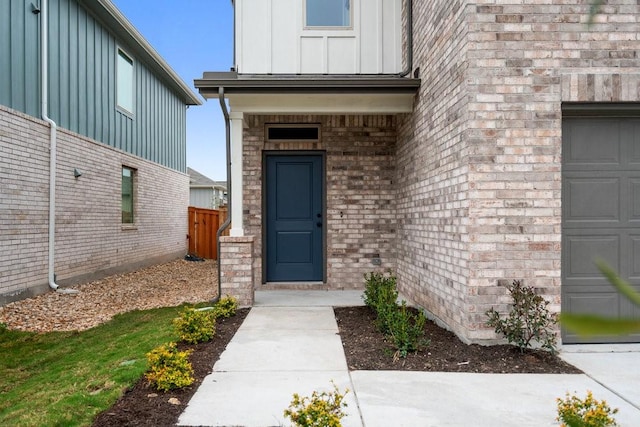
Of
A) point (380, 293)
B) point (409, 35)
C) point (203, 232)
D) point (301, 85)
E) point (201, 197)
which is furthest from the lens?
point (201, 197)

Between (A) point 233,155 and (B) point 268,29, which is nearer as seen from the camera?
(A) point 233,155

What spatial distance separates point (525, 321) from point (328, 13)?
5.53m

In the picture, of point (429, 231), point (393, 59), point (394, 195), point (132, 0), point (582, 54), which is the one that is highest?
point (132, 0)

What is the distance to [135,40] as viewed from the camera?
12.2 meters

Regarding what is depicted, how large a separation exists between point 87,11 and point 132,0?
38.7ft

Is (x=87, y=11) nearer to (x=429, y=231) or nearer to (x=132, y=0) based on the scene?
(x=429, y=231)

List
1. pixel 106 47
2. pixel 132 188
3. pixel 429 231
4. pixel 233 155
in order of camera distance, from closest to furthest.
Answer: pixel 429 231, pixel 233 155, pixel 106 47, pixel 132 188

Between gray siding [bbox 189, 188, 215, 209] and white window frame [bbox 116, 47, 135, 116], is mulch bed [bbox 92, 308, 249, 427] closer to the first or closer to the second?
white window frame [bbox 116, 47, 135, 116]

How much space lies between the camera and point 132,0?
2062 centimetres

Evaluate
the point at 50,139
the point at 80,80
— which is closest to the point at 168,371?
the point at 50,139

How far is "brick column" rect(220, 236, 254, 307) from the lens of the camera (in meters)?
6.46

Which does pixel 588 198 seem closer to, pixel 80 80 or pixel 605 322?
pixel 605 322

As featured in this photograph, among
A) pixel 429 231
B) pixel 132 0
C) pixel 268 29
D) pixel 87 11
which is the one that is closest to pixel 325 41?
pixel 268 29

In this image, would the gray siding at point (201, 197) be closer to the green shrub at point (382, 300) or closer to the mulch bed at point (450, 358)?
the green shrub at point (382, 300)
